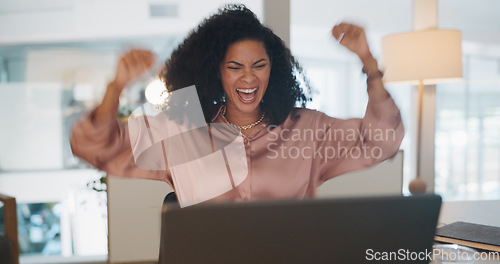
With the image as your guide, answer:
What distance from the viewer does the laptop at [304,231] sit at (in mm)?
464

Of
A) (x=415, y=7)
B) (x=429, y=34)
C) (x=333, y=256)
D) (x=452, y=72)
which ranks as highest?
Answer: (x=415, y=7)

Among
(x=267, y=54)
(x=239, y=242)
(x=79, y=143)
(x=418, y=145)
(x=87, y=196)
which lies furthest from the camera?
(x=418, y=145)

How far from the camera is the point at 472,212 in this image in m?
1.46

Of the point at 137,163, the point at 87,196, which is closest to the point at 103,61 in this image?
the point at 87,196

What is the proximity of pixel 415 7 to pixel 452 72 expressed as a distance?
3.11 feet

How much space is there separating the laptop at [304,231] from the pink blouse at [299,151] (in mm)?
834

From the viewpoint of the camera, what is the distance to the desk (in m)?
1.32

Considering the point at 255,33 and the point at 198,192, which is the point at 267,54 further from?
the point at 198,192

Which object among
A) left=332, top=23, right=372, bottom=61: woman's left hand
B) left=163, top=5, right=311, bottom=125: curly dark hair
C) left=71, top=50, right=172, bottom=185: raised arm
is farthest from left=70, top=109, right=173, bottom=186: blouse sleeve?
left=332, top=23, right=372, bottom=61: woman's left hand

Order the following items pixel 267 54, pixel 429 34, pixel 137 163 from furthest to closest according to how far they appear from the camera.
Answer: pixel 429 34, pixel 267 54, pixel 137 163

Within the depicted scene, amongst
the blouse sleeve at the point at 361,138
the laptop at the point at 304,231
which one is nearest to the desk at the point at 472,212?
the blouse sleeve at the point at 361,138

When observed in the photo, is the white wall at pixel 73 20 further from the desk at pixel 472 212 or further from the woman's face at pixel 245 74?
the desk at pixel 472 212

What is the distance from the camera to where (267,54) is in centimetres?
151

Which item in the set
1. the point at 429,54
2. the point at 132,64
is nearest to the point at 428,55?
the point at 429,54
